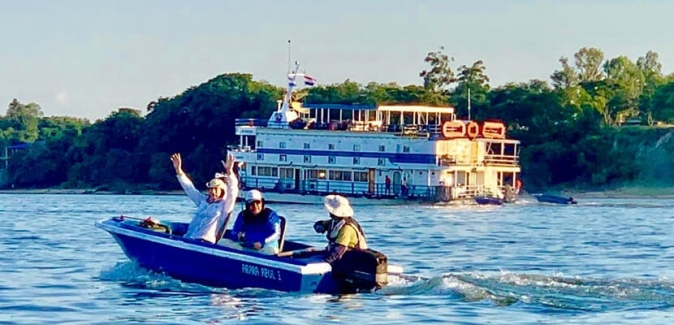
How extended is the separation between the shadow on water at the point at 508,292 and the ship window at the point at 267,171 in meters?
53.9

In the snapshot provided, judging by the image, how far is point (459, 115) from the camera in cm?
10325

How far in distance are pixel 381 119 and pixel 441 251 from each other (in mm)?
46993

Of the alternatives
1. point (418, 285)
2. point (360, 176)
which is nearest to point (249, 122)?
point (360, 176)

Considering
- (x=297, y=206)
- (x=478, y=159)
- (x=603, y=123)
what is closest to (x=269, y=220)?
(x=297, y=206)

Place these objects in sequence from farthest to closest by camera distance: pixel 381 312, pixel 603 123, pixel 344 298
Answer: pixel 603 123 < pixel 344 298 < pixel 381 312

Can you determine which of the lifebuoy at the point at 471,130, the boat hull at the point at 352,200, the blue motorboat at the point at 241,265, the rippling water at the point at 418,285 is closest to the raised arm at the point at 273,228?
the blue motorboat at the point at 241,265

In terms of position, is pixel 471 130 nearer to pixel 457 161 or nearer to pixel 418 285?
pixel 457 161

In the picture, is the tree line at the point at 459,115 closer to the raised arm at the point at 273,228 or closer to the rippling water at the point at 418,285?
the rippling water at the point at 418,285

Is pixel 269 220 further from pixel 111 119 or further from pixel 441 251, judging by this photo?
pixel 111 119

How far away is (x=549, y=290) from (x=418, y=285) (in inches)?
79.0

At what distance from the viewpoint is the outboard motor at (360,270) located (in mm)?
22219

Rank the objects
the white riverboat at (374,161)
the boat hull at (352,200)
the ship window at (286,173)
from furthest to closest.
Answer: the ship window at (286,173), the white riverboat at (374,161), the boat hull at (352,200)

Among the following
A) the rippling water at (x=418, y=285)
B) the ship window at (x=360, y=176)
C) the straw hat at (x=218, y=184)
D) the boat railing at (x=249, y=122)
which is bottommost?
the rippling water at (x=418, y=285)

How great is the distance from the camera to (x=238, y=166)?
79000 mm
